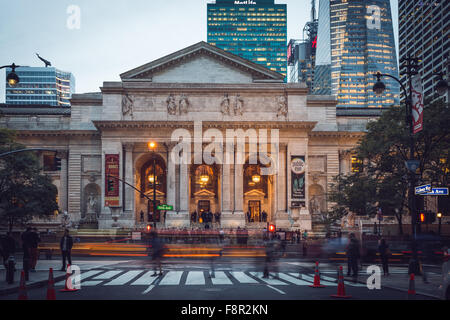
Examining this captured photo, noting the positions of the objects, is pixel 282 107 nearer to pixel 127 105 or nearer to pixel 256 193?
pixel 256 193

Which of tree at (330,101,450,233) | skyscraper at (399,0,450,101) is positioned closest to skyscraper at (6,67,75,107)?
skyscraper at (399,0,450,101)

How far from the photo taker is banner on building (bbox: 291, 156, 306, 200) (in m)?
58.7

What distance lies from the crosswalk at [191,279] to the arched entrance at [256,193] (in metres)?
43.4

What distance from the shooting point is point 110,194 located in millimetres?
58188

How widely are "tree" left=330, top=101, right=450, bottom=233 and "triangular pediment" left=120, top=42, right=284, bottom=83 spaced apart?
66.4 ft

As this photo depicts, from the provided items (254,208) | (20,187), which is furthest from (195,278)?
(254,208)

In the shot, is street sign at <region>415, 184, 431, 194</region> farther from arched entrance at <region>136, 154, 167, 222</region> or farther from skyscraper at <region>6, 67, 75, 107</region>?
skyscraper at <region>6, 67, 75, 107</region>

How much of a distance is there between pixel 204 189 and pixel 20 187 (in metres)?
26.5

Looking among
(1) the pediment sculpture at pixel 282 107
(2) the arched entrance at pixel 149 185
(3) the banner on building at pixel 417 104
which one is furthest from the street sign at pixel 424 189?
(2) the arched entrance at pixel 149 185

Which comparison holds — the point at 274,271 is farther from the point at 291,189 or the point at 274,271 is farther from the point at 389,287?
the point at 291,189

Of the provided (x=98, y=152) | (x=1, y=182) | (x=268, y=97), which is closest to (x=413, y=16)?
(x=268, y=97)

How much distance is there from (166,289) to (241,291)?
256 centimetres

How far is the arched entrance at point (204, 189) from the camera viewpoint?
68.2 meters

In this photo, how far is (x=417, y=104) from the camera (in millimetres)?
21469
